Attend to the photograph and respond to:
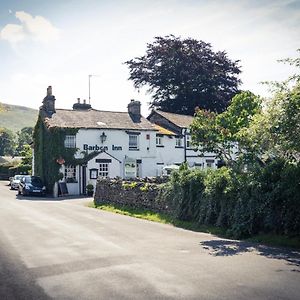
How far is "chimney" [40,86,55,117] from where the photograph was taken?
37781 millimetres

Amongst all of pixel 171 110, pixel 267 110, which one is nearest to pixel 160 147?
pixel 171 110

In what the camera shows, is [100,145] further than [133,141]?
No

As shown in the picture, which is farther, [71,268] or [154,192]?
[154,192]

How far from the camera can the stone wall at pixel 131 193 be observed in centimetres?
1986

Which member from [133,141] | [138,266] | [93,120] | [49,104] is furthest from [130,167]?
[138,266]

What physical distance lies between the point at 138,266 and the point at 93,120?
30.6m

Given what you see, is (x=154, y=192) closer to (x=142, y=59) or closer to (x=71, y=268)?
(x=71, y=268)

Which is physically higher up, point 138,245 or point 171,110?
point 171,110

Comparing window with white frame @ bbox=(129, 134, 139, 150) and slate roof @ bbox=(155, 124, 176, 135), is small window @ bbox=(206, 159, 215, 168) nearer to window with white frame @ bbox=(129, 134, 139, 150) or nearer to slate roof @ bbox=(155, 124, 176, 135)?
slate roof @ bbox=(155, 124, 176, 135)

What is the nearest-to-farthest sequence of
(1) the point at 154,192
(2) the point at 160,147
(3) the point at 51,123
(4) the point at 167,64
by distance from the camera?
(1) the point at 154,192
(3) the point at 51,123
(2) the point at 160,147
(4) the point at 167,64

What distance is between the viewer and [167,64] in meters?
59.5

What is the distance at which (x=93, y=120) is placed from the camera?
3866 centimetres

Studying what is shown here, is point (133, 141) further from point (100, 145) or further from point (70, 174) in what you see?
point (70, 174)

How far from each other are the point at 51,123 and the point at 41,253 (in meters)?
26.6
